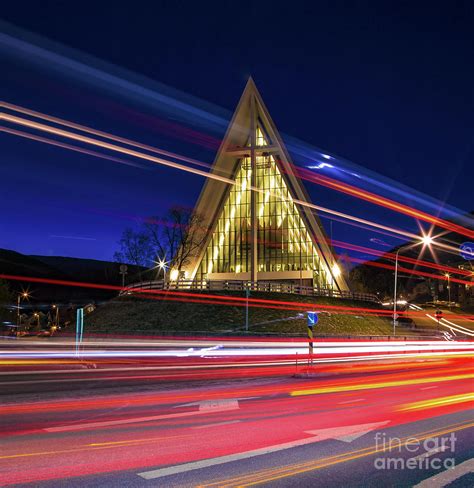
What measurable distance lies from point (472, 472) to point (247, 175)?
63402mm

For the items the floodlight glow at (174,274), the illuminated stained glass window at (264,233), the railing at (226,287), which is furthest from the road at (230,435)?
the illuminated stained glass window at (264,233)

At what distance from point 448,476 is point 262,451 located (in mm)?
2238

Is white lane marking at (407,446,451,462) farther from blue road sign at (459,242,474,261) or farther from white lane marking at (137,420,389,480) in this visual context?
blue road sign at (459,242,474,261)

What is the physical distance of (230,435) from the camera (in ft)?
25.9

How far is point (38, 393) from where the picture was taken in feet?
39.3

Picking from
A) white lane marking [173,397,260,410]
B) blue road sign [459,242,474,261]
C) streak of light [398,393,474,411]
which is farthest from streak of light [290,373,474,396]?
blue road sign [459,242,474,261]

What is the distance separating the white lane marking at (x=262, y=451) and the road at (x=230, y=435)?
0.6 inches

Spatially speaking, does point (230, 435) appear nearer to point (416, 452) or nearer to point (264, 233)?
point (416, 452)

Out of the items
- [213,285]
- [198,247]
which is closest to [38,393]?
[213,285]

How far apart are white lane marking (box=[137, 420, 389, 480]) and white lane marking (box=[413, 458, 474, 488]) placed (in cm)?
196

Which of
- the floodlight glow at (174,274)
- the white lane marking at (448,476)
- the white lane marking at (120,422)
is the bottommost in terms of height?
the white lane marking at (120,422)

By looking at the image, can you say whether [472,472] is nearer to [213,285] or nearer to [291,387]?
[291,387]

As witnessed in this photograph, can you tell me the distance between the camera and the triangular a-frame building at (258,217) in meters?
65.1

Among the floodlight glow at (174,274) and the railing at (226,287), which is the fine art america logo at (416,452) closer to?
the railing at (226,287)
